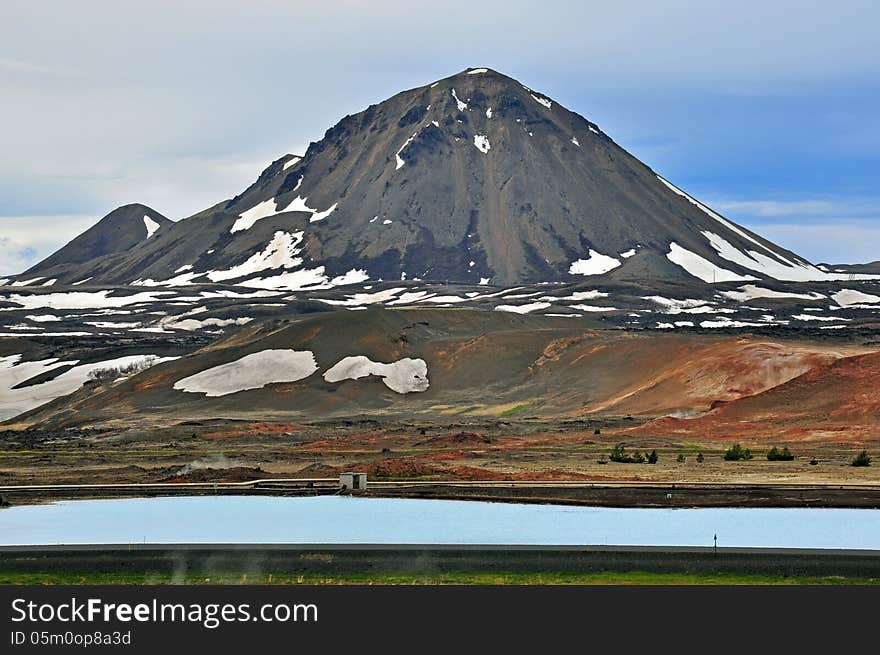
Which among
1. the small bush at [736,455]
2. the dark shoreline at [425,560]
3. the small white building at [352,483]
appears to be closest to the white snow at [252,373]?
the small bush at [736,455]

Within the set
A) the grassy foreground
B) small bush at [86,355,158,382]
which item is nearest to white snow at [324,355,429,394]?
small bush at [86,355,158,382]

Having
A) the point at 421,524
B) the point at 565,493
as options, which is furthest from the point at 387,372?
the point at 421,524

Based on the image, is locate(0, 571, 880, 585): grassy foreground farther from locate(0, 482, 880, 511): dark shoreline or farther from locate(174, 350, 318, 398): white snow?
locate(174, 350, 318, 398): white snow

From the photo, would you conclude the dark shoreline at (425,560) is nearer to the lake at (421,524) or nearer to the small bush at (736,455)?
the lake at (421,524)

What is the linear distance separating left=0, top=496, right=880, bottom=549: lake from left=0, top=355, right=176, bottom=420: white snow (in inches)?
3482

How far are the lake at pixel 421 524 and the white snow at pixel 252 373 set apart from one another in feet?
248

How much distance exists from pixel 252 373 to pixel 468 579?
9884 centimetres

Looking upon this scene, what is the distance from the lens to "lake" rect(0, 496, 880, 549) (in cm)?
4569

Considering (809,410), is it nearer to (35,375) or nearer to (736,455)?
(736,455)

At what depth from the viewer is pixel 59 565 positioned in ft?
135

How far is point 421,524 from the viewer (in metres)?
49.8

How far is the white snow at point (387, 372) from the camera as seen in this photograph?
135 metres
